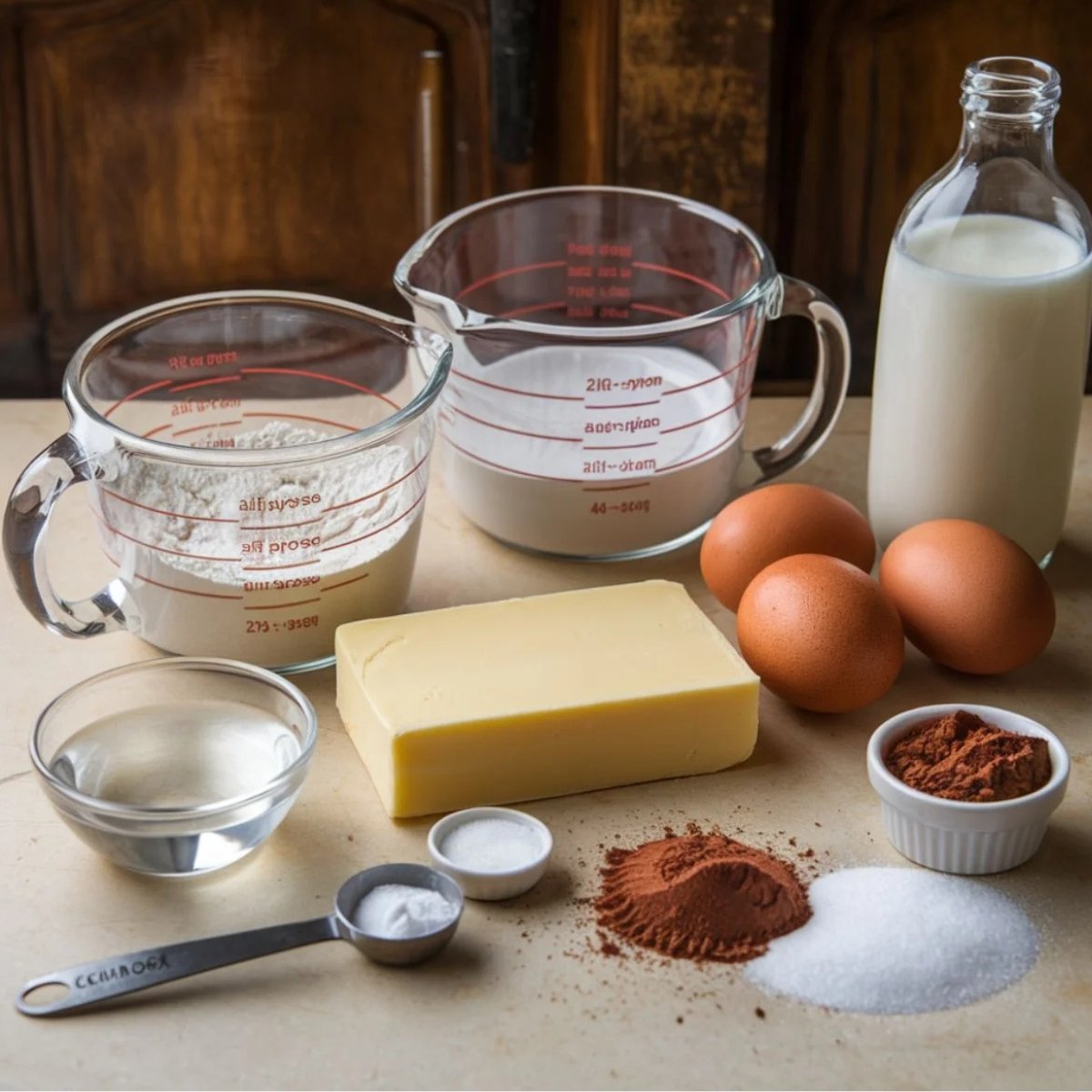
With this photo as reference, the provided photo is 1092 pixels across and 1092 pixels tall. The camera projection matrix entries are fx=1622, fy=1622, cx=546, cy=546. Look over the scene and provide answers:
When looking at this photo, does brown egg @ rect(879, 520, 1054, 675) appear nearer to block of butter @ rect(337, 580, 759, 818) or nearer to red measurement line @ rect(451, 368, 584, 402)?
block of butter @ rect(337, 580, 759, 818)

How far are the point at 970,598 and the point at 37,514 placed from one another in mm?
687

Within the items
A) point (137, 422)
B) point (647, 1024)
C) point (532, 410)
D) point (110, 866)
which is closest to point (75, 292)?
point (137, 422)

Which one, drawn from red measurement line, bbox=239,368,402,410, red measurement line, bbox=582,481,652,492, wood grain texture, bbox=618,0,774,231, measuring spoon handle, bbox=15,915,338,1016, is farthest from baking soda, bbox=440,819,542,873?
wood grain texture, bbox=618,0,774,231

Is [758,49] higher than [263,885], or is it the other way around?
[758,49]

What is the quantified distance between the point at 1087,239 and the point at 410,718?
2.17ft

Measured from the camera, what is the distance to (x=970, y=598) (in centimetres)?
121

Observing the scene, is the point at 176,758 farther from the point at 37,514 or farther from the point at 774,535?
the point at 774,535

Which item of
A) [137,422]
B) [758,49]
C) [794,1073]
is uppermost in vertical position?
[758,49]

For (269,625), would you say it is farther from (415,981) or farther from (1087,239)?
(1087,239)

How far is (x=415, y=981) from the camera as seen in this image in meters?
0.97

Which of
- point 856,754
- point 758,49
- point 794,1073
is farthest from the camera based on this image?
point 758,49

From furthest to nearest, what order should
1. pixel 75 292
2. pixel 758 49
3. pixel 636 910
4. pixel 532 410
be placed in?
pixel 75 292 < pixel 758 49 < pixel 532 410 < pixel 636 910

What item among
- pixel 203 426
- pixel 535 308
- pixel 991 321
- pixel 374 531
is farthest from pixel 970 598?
pixel 203 426

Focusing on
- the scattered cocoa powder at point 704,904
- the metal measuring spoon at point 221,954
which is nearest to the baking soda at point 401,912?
the metal measuring spoon at point 221,954
